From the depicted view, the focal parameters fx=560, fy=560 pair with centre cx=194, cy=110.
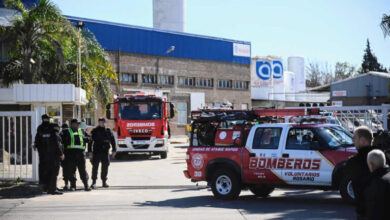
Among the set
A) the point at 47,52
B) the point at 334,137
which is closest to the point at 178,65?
the point at 47,52

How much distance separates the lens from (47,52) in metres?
28.9

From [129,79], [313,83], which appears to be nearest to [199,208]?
[129,79]

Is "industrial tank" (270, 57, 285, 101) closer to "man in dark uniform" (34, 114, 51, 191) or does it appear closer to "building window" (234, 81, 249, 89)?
"building window" (234, 81, 249, 89)

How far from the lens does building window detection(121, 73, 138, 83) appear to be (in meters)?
54.4

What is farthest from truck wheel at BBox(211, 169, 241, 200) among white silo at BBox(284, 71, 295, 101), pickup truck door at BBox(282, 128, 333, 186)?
white silo at BBox(284, 71, 295, 101)

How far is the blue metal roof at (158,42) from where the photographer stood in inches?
2077

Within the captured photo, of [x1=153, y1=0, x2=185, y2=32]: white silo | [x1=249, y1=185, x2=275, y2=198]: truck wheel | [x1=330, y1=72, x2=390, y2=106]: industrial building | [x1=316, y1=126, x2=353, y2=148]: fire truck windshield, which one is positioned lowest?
[x1=249, y1=185, x2=275, y2=198]: truck wheel

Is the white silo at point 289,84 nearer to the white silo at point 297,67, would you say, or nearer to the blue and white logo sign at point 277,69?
the blue and white logo sign at point 277,69

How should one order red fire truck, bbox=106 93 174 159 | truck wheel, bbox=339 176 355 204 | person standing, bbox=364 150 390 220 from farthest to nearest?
red fire truck, bbox=106 93 174 159
truck wheel, bbox=339 176 355 204
person standing, bbox=364 150 390 220

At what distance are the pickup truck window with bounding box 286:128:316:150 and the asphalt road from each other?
1204 mm

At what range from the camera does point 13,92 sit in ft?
A: 84.8

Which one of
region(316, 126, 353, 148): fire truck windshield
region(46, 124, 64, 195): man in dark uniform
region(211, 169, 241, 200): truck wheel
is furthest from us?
region(46, 124, 64, 195): man in dark uniform

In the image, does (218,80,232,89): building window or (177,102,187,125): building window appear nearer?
(177,102,187,125): building window

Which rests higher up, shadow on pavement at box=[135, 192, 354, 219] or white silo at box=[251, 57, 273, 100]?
white silo at box=[251, 57, 273, 100]
